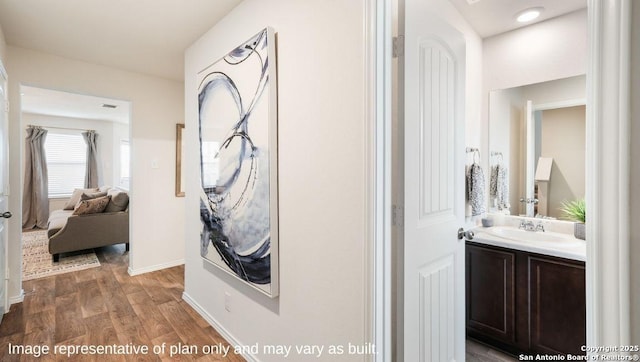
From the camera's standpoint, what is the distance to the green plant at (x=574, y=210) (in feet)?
6.60

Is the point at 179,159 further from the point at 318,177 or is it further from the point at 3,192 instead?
the point at 318,177

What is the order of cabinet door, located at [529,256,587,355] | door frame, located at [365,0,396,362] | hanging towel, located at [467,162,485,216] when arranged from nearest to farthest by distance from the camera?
door frame, located at [365,0,396,362] → cabinet door, located at [529,256,587,355] → hanging towel, located at [467,162,485,216]

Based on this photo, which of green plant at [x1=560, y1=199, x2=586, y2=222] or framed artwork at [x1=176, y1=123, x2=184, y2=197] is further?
framed artwork at [x1=176, y1=123, x2=184, y2=197]

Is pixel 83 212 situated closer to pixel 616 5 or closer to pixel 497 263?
pixel 497 263

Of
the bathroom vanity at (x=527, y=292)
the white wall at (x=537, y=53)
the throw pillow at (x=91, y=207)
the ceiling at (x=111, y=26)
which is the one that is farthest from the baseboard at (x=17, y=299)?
the white wall at (x=537, y=53)

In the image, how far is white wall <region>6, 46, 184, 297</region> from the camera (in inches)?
107

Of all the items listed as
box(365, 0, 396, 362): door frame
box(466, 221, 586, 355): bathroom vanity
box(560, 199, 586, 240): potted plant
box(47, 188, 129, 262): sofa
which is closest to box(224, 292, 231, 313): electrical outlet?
box(365, 0, 396, 362): door frame

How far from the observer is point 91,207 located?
4055 mm

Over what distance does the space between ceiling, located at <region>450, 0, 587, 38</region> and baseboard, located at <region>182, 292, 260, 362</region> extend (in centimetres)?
274

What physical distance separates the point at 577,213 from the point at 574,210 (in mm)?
40

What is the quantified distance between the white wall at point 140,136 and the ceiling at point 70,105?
91cm

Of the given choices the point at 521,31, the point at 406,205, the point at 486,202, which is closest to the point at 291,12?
the point at 406,205

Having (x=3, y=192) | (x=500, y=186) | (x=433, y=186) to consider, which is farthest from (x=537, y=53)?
(x=3, y=192)

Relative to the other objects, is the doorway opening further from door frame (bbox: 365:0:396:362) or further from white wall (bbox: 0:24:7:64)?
door frame (bbox: 365:0:396:362)
